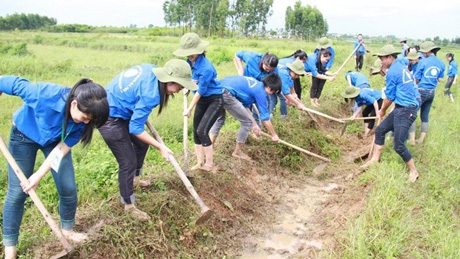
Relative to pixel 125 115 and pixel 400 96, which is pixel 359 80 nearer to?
pixel 400 96

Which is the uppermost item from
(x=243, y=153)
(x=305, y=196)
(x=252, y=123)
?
(x=252, y=123)

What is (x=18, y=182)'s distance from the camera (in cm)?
262

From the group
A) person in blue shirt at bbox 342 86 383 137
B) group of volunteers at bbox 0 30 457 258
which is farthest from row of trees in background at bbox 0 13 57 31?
group of volunteers at bbox 0 30 457 258

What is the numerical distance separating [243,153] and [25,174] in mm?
3387

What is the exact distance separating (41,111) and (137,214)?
4.45 ft

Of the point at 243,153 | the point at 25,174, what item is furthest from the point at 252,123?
the point at 25,174

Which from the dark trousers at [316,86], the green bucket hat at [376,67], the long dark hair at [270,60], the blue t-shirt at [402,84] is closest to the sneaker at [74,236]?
the long dark hair at [270,60]

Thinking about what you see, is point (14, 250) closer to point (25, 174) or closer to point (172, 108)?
point (25, 174)

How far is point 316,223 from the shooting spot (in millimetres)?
4391

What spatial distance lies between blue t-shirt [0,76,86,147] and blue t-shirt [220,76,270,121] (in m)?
2.62

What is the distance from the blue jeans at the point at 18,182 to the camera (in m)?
2.62

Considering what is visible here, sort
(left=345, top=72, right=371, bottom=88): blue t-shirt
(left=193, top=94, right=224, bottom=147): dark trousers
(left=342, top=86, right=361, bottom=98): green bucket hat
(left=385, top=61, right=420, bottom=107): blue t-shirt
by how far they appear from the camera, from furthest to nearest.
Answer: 1. (left=345, top=72, right=371, bottom=88): blue t-shirt
2. (left=342, top=86, right=361, bottom=98): green bucket hat
3. (left=385, top=61, right=420, bottom=107): blue t-shirt
4. (left=193, top=94, right=224, bottom=147): dark trousers

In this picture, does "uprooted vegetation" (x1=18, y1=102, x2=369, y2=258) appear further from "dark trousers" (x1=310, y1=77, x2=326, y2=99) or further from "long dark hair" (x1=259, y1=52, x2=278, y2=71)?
"dark trousers" (x1=310, y1=77, x2=326, y2=99)

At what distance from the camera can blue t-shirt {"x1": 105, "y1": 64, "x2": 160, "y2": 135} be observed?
2.86 meters
